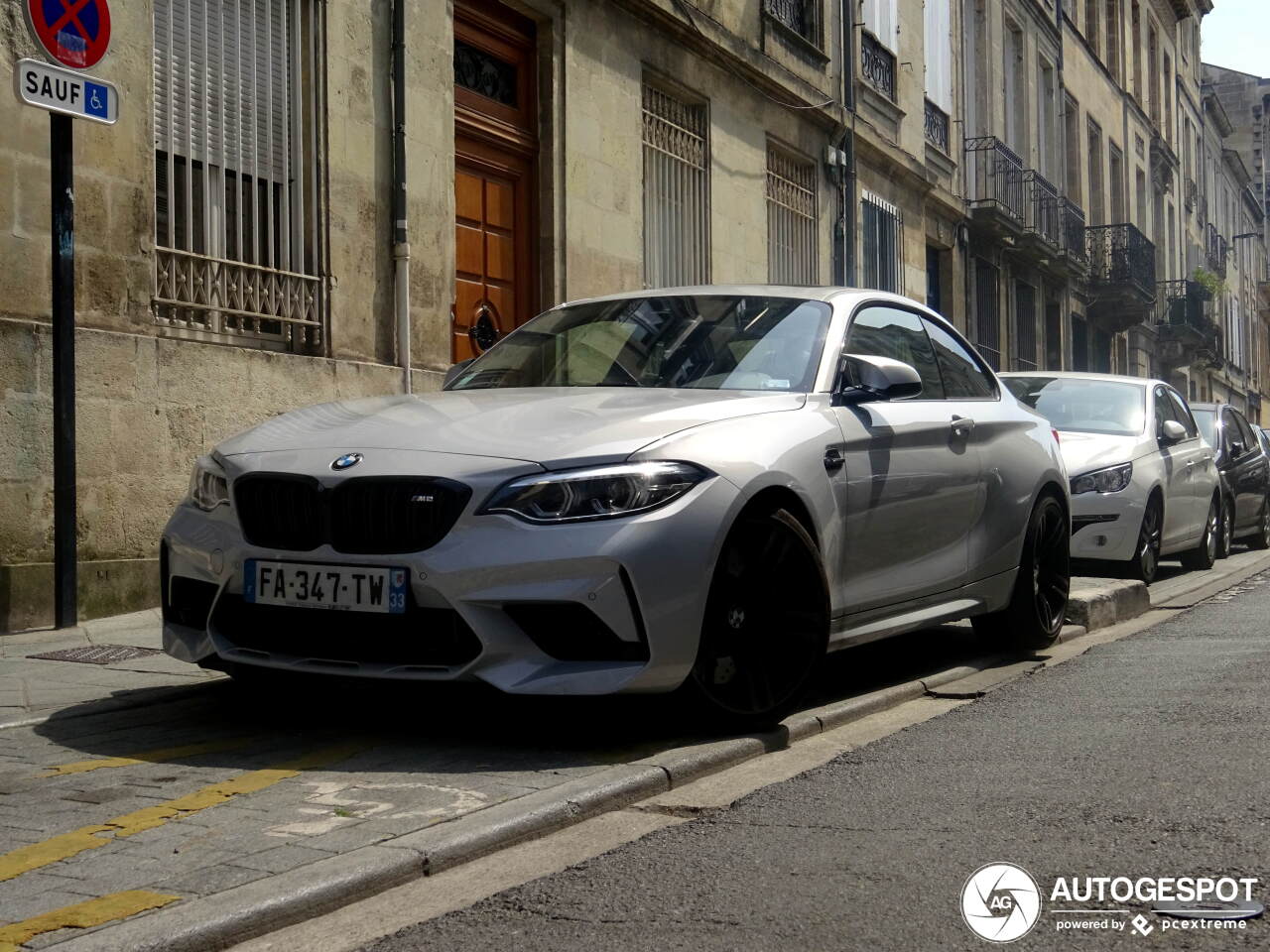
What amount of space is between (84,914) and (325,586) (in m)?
1.68

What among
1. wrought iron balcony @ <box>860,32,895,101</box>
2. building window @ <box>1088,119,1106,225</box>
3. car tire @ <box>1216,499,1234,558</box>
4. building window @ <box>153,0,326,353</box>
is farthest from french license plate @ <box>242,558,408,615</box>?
building window @ <box>1088,119,1106,225</box>

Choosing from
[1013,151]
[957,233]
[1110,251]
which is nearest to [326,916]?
[957,233]

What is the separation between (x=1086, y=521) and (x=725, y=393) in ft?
20.0

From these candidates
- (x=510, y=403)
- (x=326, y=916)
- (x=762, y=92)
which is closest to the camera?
(x=326, y=916)

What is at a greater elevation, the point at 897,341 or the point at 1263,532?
the point at 897,341

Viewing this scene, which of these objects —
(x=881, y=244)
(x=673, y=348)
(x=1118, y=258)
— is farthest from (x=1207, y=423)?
(x=1118, y=258)

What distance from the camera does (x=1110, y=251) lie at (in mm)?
33906

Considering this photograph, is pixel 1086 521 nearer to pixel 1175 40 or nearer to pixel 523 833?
pixel 523 833

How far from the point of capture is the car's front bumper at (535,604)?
180 inches

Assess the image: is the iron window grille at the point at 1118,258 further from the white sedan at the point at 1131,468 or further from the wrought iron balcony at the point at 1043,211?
the white sedan at the point at 1131,468

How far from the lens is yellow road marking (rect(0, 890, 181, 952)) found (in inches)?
121

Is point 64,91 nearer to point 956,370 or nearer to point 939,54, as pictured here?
point 956,370

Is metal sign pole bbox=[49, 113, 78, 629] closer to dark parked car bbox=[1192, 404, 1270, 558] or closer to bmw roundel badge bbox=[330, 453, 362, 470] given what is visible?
bmw roundel badge bbox=[330, 453, 362, 470]

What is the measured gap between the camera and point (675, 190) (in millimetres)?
15398
